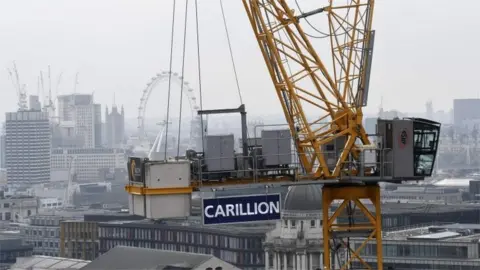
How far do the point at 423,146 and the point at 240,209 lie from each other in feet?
26.6

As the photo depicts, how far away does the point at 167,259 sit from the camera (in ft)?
437

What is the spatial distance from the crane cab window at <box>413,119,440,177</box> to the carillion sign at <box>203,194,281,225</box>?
6629 millimetres

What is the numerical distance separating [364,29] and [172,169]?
10679mm

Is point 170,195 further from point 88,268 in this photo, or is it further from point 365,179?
point 88,268

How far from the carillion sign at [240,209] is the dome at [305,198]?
82389mm

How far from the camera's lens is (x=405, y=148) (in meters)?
61.2

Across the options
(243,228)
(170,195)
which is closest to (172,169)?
(170,195)

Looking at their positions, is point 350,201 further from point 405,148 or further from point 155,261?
point 155,261

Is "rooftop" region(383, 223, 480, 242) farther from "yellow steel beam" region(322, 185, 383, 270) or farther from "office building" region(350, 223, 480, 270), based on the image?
"yellow steel beam" region(322, 185, 383, 270)

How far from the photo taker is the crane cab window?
2411 inches

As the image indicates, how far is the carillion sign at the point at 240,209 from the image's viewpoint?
184 feet

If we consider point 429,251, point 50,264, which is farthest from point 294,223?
point 50,264

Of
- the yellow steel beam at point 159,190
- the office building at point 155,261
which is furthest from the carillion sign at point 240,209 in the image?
the office building at point 155,261

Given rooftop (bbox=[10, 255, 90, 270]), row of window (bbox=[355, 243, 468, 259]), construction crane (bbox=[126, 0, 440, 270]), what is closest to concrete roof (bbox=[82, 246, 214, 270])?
rooftop (bbox=[10, 255, 90, 270])
